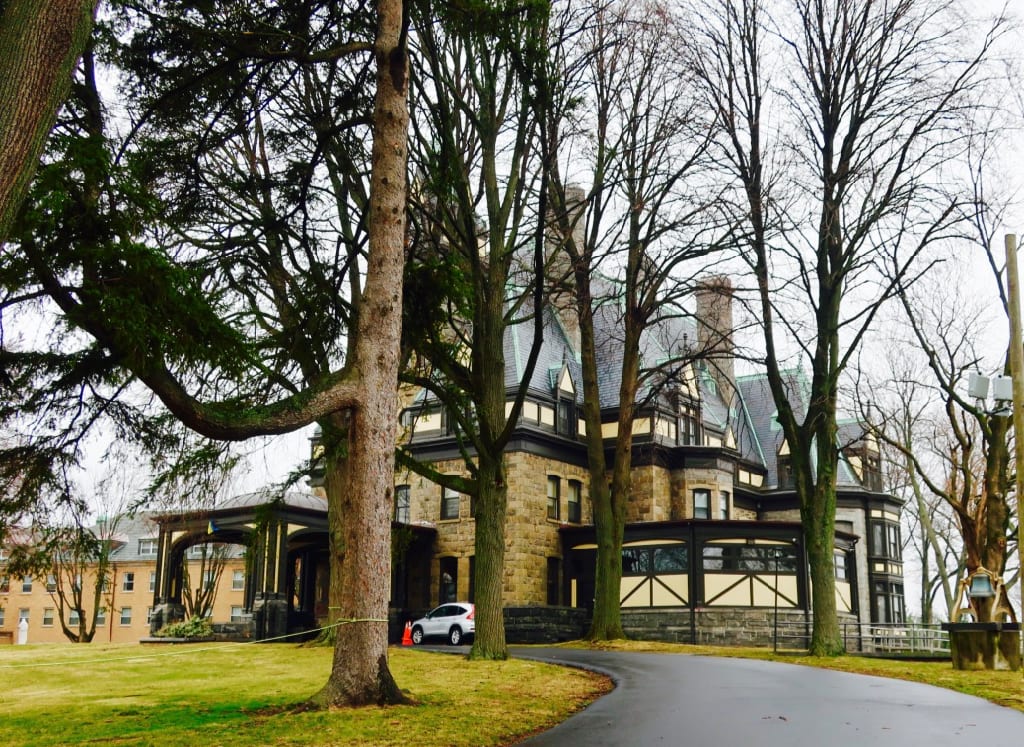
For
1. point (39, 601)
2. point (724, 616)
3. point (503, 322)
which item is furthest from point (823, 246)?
point (39, 601)

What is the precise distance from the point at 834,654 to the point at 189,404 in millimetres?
16646

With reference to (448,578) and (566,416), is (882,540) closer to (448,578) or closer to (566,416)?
(566,416)

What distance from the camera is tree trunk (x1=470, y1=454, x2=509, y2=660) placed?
17.5 metres

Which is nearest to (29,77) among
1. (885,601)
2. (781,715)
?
(781,715)

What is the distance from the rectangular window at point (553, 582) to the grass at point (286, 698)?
1577cm

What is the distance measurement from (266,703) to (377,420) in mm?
3500

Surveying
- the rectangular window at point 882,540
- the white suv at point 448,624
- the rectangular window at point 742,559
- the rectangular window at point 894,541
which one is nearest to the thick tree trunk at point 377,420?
the white suv at point 448,624

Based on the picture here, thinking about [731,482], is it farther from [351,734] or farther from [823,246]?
[351,734]

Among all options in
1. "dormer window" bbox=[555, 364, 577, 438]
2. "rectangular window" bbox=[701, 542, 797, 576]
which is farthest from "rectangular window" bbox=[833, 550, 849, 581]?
"dormer window" bbox=[555, 364, 577, 438]

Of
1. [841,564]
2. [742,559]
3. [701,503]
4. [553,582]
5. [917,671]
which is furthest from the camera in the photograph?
[841,564]

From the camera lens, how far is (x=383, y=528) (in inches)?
426

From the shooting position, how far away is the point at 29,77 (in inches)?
262

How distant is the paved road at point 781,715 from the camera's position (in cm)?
865

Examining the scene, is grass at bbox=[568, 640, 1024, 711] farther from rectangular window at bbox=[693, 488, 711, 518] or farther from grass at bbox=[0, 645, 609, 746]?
rectangular window at bbox=[693, 488, 711, 518]
